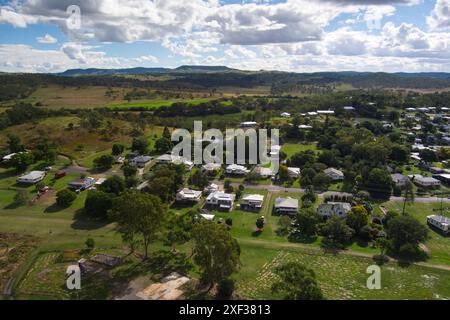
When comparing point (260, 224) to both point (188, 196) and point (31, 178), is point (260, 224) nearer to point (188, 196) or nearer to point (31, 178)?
point (188, 196)

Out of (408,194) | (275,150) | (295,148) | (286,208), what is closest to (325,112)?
(295,148)

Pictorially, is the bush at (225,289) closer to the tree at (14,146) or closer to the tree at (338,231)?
the tree at (338,231)

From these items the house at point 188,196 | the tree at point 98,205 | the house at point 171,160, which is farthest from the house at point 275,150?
the tree at point 98,205

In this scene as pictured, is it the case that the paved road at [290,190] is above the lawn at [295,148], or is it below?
below

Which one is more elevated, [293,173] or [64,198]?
[293,173]

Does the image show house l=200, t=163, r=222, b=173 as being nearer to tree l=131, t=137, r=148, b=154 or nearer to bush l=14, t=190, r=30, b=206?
tree l=131, t=137, r=148, b=154

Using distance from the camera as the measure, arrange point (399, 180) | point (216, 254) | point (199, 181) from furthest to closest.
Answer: point (399, 180) → point (199, 181) → point (216, 254)

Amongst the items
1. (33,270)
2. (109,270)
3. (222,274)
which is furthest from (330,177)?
(33,270)
